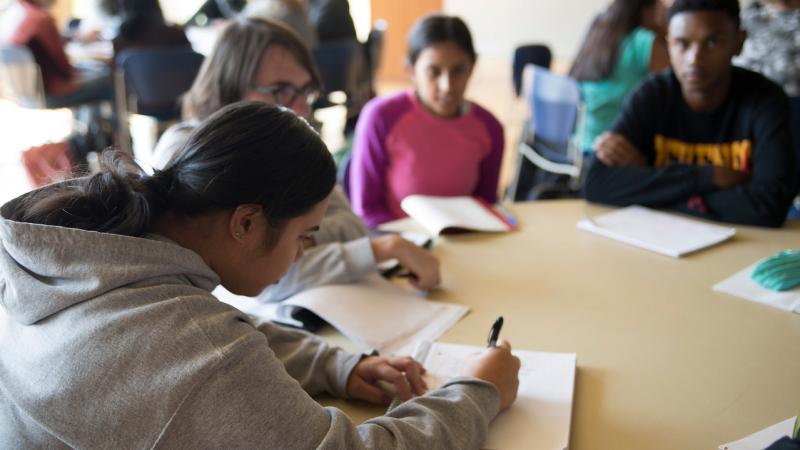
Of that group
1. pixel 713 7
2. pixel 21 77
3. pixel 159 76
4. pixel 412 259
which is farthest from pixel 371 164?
pixel 21 77

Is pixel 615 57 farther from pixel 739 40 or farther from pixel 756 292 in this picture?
pixel 756 292

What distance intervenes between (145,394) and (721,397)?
0.75m

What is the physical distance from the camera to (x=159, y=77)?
3.62 m

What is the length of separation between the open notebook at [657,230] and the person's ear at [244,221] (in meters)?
0.98

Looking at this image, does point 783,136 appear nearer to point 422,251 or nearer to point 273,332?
point 422,251

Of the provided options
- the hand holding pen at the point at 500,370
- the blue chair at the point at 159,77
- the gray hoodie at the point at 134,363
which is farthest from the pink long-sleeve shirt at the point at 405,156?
the blue chair at the point at 159,77

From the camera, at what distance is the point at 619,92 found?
126 inches

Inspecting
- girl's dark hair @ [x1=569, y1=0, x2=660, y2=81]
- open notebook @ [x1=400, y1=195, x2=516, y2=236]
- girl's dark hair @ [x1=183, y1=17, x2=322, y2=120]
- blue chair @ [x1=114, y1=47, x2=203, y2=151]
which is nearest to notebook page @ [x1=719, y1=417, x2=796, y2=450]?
open notebook @ [x1=400, y1=195, x2=516, y2=236]

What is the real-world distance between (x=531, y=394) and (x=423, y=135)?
3.77 feet

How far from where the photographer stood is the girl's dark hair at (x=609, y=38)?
315 cm

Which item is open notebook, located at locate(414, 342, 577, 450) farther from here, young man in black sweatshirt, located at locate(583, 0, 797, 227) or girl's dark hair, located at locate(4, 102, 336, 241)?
young man in black sweatshirt, located at locate(583, 0, 797, 227)

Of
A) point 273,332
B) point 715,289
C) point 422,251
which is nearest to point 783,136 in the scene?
point 715,289

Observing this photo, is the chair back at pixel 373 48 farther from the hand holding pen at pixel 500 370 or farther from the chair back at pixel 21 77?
the hand holding pen at pixel 500 370

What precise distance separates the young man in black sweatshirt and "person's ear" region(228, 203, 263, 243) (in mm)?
1175
